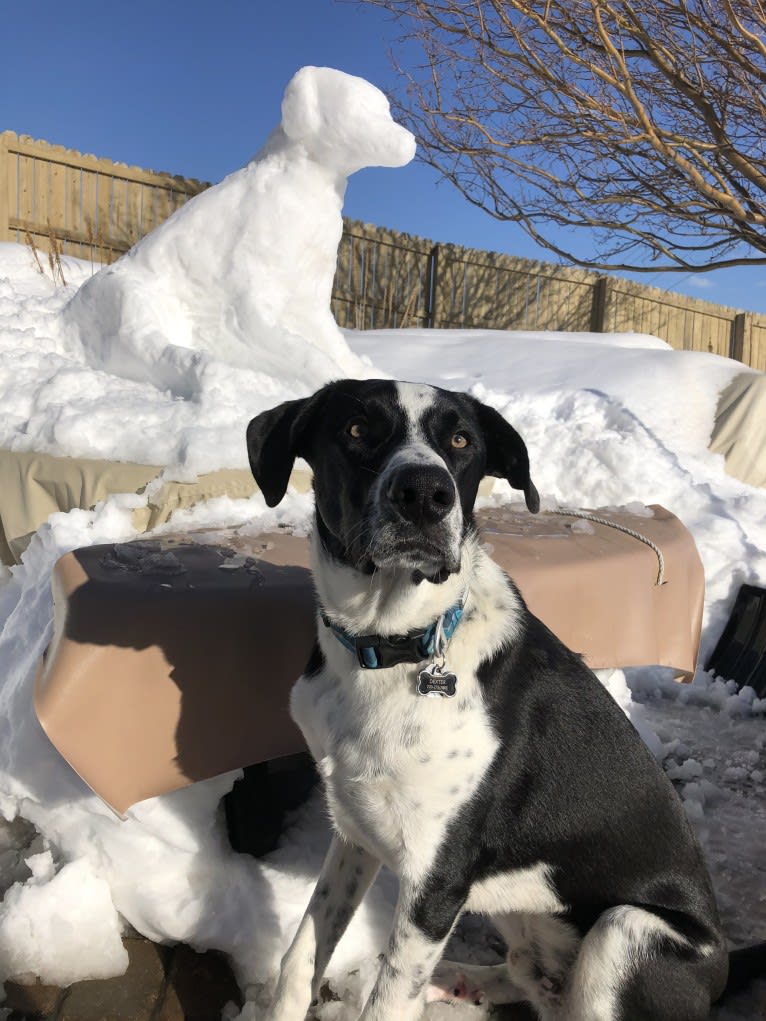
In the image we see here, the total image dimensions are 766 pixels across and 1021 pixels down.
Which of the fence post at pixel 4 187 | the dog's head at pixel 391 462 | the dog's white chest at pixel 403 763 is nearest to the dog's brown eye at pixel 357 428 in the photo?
the dog's head at pixel 391 462

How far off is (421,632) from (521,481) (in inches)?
19.8

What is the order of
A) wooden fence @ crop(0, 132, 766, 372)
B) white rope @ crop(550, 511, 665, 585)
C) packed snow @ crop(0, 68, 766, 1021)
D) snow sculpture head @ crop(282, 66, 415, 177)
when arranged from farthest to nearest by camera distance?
wooden fence @ crop(0, 132, 766, 372), snow sculpture head @ crop(282, 66, 415, 177), white rope @ crop(550, 511, 665, 585), packed snow @ crop(0, 68, 766, 1021)

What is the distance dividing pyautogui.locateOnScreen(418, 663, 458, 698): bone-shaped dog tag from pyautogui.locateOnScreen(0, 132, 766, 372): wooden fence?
19.4 ft

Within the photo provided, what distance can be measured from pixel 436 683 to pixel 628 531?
184 centimetres

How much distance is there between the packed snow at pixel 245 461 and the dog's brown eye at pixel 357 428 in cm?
111

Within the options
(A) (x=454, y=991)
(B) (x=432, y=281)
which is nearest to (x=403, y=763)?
(A) (x=454, y=991)

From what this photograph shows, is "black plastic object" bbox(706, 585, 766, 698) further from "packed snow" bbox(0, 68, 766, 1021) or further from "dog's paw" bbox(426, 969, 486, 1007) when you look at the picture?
"dog's paw" bbox(426, 969, 486, 1007)

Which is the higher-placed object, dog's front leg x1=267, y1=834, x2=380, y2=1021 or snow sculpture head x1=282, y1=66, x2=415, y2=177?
snow sculpture head x1=282, y1=66, x2=415, y2=177

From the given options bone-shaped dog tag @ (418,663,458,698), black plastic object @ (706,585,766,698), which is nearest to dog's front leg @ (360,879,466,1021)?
bone-shaped dog tag @ (418,663,458,698)

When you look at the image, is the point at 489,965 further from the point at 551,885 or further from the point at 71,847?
the point at 71,847

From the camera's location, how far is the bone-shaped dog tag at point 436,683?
1.50 meters

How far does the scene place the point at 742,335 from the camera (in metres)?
12.8

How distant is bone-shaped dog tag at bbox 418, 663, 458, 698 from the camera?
1.50m

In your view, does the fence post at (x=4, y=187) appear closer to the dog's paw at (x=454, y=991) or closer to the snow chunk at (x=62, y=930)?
the snow chunk at (x=62, y=930)
